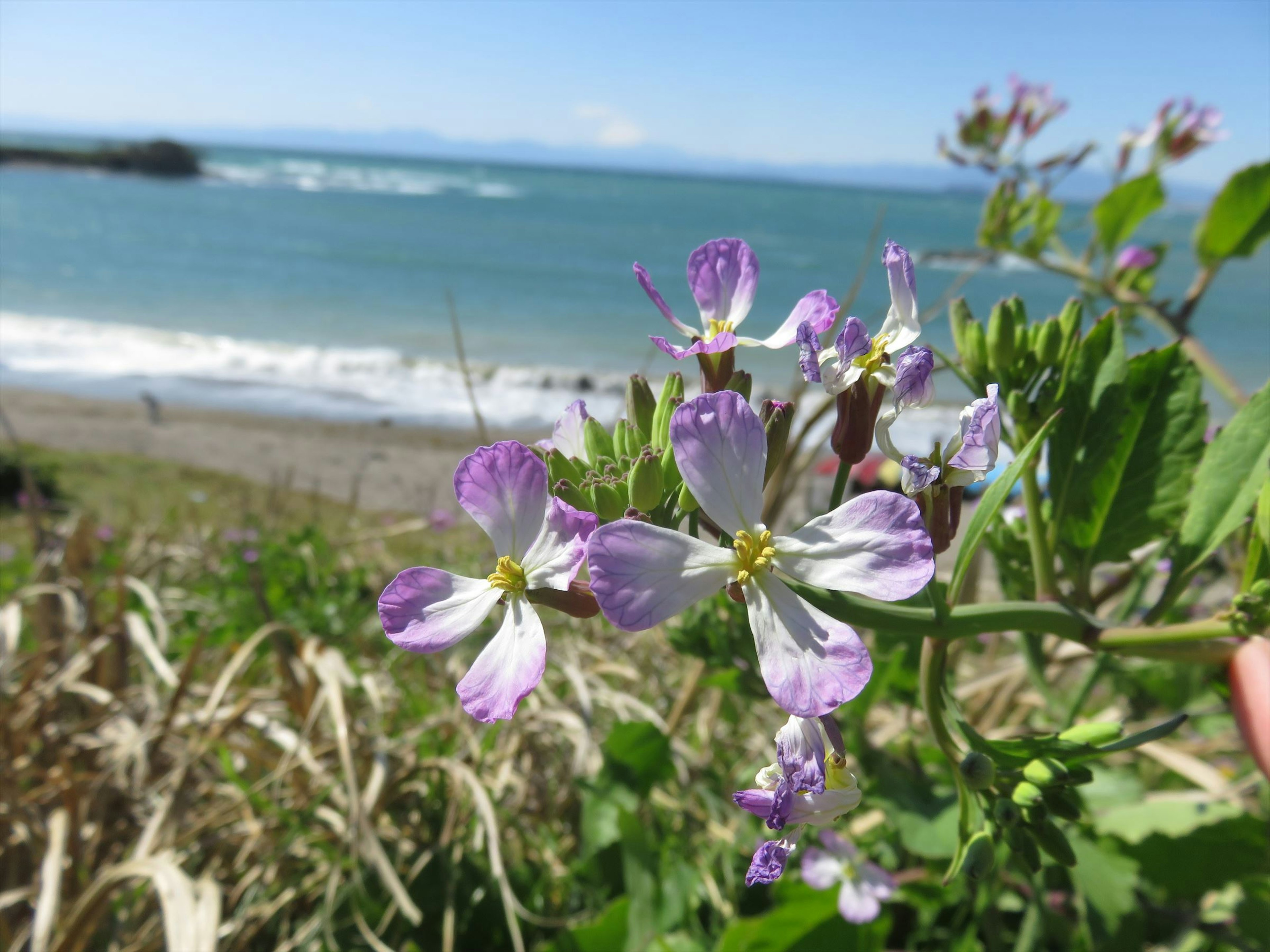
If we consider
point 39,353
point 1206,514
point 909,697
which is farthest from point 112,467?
point 1206,514

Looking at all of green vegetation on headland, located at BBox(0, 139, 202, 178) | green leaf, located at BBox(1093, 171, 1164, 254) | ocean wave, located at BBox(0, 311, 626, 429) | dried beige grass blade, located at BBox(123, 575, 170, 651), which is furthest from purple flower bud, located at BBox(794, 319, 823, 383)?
green vegetation on headland, located at BBox(0, 139, 202, 178)

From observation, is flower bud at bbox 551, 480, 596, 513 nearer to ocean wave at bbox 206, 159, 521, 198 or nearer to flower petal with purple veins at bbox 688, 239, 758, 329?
flower petal with purple veins at bbox 688, 239, 758, 329

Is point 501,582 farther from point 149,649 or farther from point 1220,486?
point 149,649

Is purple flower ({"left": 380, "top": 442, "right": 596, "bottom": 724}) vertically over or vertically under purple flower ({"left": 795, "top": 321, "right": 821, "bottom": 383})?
under

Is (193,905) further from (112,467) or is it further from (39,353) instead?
(39,353)

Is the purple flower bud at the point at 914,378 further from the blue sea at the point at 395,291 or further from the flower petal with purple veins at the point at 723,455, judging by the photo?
the blue sea at the point at 395,291
